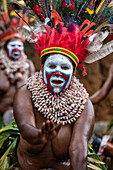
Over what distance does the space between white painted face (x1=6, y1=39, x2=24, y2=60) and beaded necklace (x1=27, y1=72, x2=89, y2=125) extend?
7.37 feet

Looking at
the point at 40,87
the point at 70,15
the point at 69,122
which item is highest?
the point at 70,15

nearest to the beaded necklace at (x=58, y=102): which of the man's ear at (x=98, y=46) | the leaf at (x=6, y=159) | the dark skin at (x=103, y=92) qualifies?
the man's ear at (x=98, y=46)

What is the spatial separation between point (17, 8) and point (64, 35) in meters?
0.61

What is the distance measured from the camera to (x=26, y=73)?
4625 mm

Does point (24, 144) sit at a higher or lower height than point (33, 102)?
lower

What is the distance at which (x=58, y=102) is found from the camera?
2207 mm

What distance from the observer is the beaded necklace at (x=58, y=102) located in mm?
2172

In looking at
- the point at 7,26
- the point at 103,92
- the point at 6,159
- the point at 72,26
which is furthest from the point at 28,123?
the point at 7,26

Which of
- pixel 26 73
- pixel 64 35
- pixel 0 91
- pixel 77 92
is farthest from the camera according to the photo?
pixel 26 73

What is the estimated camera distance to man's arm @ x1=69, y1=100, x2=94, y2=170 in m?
2.03

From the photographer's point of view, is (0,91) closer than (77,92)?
No

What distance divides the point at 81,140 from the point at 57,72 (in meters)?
0.62

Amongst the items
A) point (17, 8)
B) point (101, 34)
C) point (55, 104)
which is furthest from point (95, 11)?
point (55, 104)

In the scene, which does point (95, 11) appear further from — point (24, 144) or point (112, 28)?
point (24, 144)
